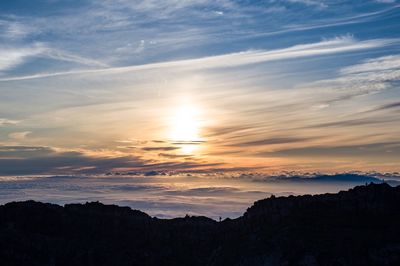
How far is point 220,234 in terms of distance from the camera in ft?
404

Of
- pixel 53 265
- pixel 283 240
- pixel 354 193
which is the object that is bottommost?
pixel 53 265

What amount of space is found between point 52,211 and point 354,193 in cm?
7264

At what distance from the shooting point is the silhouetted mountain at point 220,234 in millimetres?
99625

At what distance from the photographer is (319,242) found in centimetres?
10106

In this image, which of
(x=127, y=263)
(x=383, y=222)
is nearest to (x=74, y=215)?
(x=127, y=263)

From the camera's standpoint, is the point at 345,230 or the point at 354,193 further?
the point at 354,193

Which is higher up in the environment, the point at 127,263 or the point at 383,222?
the point at 383,222

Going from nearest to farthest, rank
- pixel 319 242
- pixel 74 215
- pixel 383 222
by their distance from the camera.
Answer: pixel 319 242 → pixel 383 222 → pixel 74 215

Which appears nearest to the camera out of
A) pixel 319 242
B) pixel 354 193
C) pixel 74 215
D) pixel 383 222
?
pixel 319 242

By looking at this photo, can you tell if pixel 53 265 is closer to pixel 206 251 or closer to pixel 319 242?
pixel 206 251

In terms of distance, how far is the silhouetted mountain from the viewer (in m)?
99.6

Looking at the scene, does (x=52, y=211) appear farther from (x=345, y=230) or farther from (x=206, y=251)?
(x=345, y=230)

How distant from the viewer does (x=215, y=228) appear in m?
126

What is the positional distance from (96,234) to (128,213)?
12524mm
